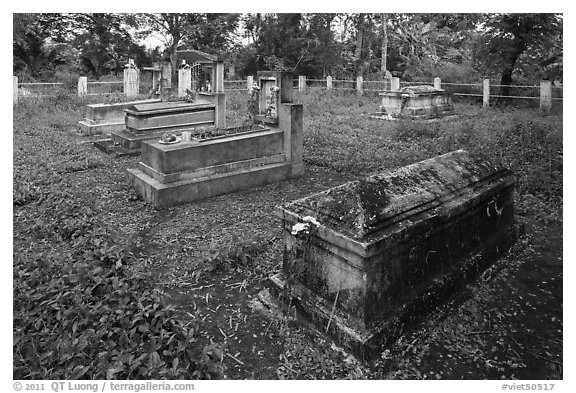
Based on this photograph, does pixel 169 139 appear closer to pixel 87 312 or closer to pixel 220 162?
pixel 220 162

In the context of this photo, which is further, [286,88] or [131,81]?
[131,81]

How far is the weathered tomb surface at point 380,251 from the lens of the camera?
302 centimetres

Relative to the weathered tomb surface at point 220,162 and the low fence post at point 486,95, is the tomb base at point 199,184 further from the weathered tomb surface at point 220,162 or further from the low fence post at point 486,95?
the low fence post at point 486,95

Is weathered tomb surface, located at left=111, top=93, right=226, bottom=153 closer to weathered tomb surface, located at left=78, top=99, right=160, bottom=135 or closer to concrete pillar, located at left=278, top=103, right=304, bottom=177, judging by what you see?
weathered tomb surface, located at left=78, top=99, right=160, bottom=135

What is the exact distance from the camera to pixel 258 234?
5.16 m

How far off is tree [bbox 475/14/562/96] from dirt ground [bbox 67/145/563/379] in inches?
489

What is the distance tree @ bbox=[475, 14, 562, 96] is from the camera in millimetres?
15000

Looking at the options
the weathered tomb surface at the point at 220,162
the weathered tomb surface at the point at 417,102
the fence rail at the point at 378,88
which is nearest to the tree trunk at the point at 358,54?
the fence rail at the point at 378,88

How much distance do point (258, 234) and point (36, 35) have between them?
22.6 m

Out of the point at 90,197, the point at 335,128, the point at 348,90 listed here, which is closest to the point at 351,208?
the point at 90,197

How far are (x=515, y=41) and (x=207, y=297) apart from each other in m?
15.9

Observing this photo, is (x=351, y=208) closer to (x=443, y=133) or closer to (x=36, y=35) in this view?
(x=443, y=133)

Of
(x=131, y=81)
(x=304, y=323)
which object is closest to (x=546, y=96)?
(x=131, y=81)

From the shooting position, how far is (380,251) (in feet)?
9.78
